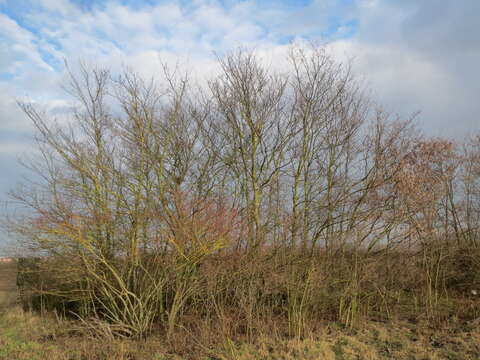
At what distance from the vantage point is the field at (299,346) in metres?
8.07

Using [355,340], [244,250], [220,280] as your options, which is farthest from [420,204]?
[220,280]

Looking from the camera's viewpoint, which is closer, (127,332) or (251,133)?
(127,332)

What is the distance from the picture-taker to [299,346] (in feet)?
27.3

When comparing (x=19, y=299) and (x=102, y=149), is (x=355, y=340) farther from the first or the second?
(x=19, y=299)

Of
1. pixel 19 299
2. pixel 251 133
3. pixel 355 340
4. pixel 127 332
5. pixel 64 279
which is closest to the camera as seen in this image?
pixel 355 340

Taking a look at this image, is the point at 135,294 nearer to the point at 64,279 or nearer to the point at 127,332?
the point at 127,332

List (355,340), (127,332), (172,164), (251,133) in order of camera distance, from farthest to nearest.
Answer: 1. (251,133)
2. (172,164)
3. (127,332)
4. (355,340)

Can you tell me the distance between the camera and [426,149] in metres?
11.3

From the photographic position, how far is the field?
26.5 ft

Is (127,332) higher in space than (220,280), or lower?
lower

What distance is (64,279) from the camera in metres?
10.4

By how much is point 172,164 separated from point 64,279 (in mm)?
4166

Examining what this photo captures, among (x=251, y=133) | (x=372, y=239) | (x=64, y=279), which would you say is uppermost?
(x=251, y=133)

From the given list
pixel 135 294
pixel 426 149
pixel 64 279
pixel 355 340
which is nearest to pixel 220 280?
pixel 135 294
